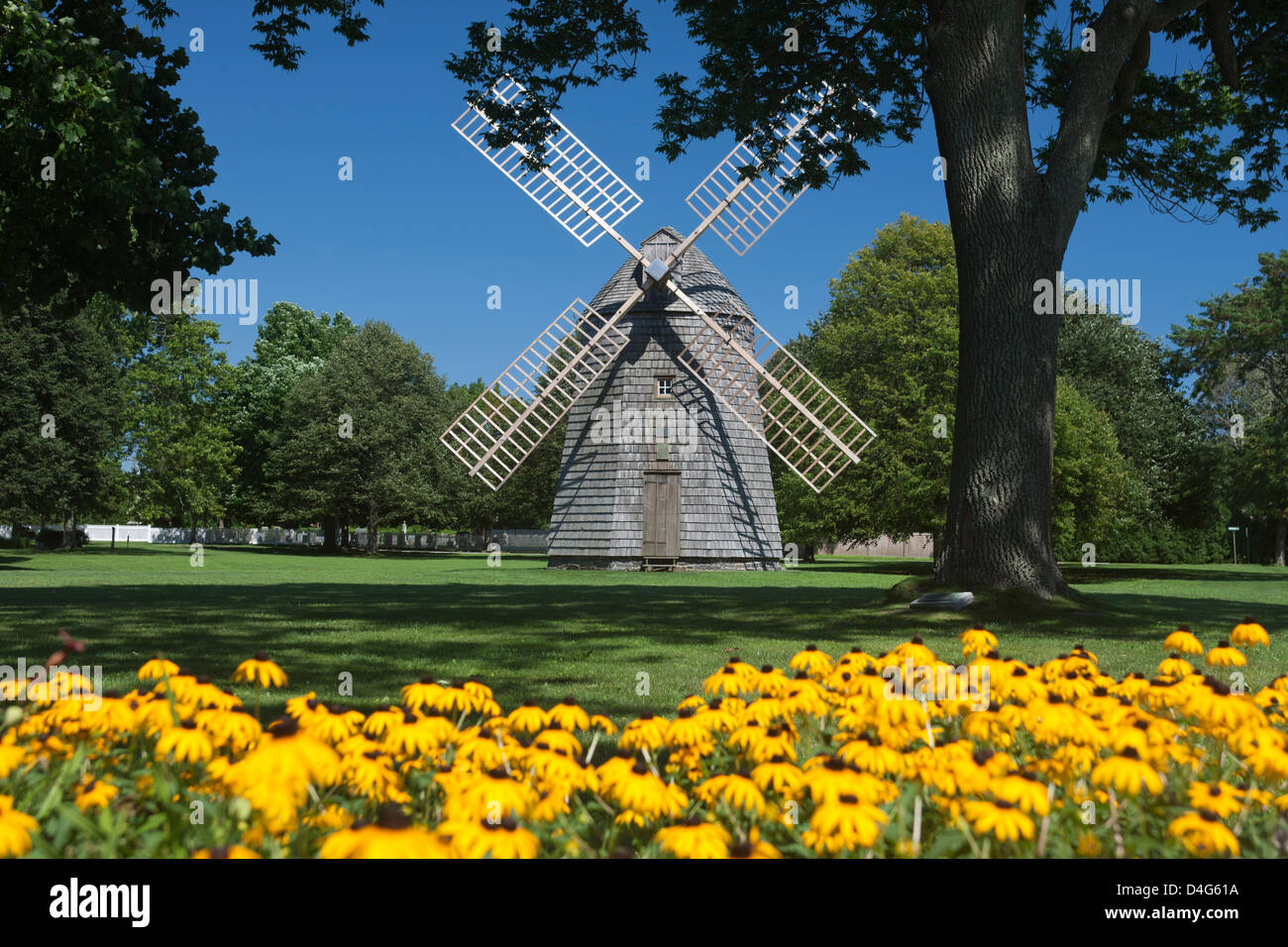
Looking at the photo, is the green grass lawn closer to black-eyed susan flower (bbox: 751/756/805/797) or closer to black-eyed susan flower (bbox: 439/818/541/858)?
black-eyed susan flower (bbox: 751/756/805/797)

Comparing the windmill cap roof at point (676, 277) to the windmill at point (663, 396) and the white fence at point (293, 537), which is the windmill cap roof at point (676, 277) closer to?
the windmill at point (663, 396)

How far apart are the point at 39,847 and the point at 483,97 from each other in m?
13.6

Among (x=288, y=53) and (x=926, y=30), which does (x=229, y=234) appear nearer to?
(x=288, y=53)

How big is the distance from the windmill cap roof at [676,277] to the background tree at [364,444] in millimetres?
23868

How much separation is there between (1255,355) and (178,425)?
53.9 metres

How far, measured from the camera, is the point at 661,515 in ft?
98.4

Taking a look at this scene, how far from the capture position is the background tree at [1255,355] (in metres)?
36.7

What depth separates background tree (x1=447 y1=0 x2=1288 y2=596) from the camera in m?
12.7

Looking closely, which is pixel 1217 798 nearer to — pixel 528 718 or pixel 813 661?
pixel 813 661

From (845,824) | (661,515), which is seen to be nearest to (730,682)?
(845,824)

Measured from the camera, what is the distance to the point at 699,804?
126 inches

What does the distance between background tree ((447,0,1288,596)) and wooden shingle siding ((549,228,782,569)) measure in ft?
44.5
